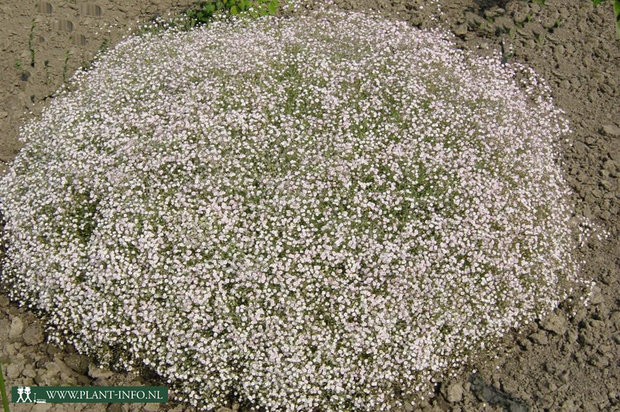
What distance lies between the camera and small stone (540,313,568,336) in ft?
17.7

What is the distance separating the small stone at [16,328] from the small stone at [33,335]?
0.18ft

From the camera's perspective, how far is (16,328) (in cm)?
536

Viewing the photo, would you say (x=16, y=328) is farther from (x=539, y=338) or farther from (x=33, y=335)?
(x=539, y=338)

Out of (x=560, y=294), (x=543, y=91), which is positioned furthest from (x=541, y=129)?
(x=560, y=294)

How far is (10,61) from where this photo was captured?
7461 millimetres

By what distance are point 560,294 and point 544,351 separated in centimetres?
62

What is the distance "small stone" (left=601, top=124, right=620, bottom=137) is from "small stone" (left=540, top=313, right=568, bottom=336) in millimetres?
2469

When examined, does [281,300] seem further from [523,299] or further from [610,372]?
[610,372]

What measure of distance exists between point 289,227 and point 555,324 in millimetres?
2653

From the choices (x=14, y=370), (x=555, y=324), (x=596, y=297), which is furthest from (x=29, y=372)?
(x=596, y=297)

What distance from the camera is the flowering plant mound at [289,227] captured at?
4.72 meters

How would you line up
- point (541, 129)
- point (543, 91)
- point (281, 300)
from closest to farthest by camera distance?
point (281, 300)
point (541, 129)
point (543, 91)

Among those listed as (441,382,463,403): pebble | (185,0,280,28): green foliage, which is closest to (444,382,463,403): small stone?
(441,382,463,403): pebble

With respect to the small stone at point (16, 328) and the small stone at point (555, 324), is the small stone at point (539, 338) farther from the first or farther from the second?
the small stone at point (16, 328)
